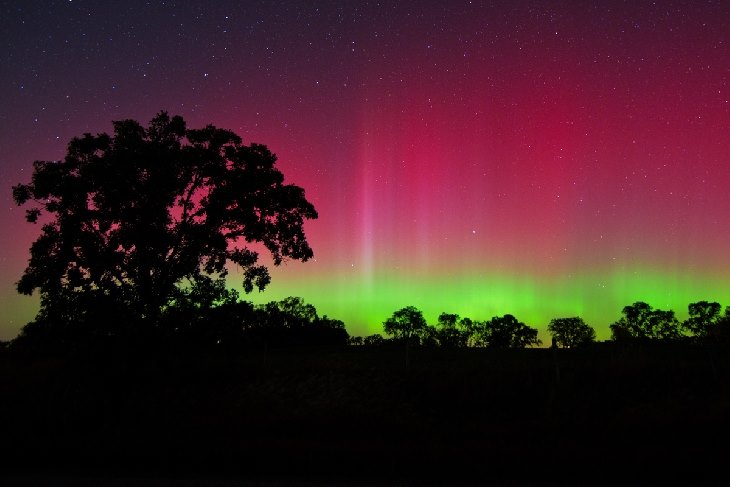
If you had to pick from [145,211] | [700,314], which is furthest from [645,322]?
[145,211]

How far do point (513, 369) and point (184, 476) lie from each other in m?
11.5

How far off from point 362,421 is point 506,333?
361ft

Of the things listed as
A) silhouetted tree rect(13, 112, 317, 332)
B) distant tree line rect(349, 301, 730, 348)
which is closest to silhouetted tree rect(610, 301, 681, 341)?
distant tree line rect(349, 301, 730, 348)

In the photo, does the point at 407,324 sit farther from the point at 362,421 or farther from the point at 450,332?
the point at 362,421

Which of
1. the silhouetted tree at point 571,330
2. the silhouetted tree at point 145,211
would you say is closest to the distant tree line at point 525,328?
the silhouetted tree at point 571,330

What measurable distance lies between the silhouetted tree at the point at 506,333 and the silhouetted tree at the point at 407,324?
13.9 m

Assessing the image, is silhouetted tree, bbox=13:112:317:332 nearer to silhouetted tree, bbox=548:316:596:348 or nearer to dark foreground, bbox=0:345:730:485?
dark foreground, bbox=0:345:730:485

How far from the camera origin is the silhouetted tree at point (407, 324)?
117m

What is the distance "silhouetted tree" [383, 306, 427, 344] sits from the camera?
117025 millimetres

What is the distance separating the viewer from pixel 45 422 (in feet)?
41.3

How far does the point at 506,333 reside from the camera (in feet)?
384

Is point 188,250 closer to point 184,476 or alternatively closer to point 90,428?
point 90,428

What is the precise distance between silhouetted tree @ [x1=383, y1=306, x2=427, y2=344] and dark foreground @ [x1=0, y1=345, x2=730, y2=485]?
97.1 meters

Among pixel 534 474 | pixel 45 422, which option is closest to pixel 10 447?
pixel 45 422
